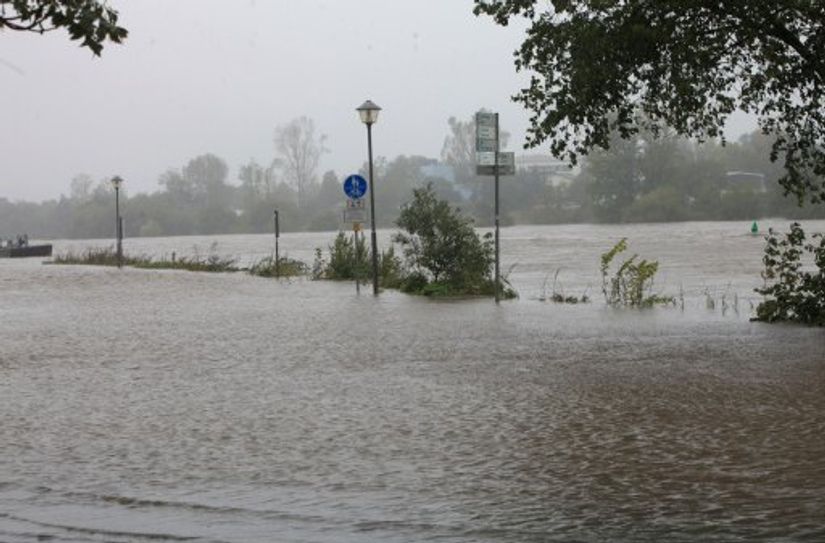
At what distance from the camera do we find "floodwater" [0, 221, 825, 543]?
566cm

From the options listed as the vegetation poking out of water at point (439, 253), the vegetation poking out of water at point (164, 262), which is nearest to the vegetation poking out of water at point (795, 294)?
the vegetation poking out of water at point (439, 253)

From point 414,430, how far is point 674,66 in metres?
8.25

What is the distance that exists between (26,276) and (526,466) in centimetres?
3148

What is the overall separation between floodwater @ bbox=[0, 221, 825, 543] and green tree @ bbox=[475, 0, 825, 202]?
287 cm

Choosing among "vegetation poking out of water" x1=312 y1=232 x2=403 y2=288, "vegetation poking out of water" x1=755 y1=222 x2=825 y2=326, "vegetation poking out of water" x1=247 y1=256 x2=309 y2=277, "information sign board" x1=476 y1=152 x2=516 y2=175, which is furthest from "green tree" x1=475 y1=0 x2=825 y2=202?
"vegetation poking out of water" x1=247 y1=256 x2=309 y2=277

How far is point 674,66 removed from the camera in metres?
14.7

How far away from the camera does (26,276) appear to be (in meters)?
35.6

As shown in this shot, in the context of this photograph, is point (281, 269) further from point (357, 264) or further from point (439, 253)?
point (439, 253)

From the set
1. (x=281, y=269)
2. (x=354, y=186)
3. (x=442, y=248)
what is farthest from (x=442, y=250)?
(x=281, y=269)

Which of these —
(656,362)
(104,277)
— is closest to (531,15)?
(656,362)

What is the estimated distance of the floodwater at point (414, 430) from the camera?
5656 millimetres

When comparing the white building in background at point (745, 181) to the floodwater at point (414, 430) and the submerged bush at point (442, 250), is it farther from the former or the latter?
the floodwater at point (414, 430)

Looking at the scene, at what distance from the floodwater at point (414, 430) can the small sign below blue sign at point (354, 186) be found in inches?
284

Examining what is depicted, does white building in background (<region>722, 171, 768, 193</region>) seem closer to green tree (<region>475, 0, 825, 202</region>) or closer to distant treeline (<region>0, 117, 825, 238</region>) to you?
distant treeline (<region>0, 117, 825, 238</region>)
